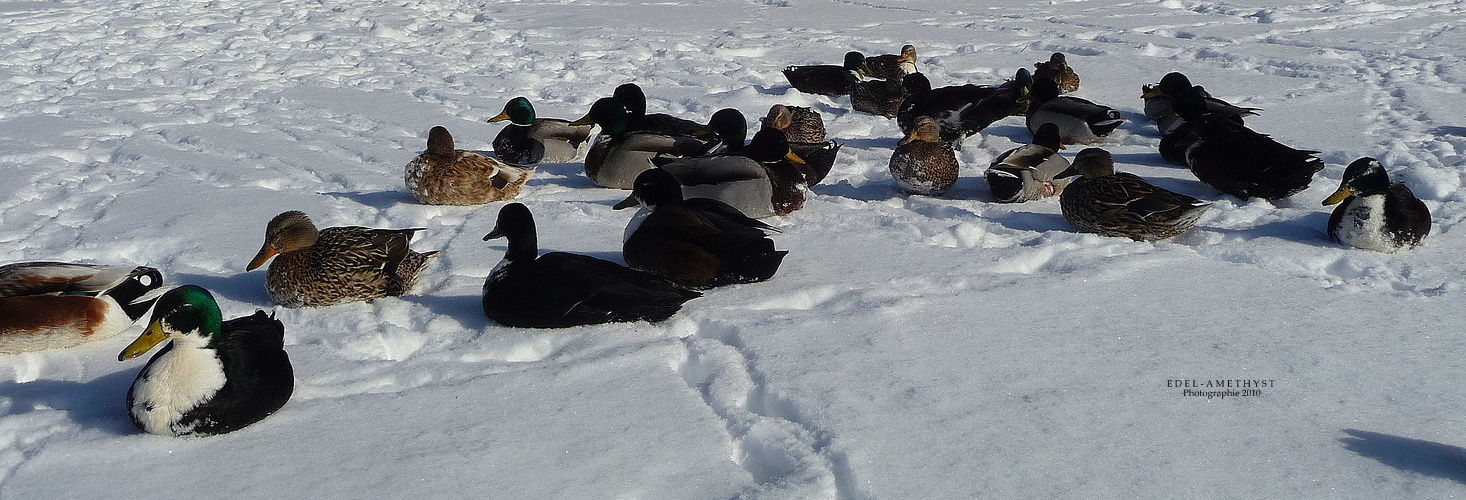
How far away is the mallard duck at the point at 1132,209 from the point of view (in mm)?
5070

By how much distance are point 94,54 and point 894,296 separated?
31.9ft

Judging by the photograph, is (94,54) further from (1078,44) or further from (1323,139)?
(1323,139)

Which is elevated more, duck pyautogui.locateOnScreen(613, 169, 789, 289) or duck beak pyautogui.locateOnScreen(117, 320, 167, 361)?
duck beak pyautogui.locateOnScreen(117, 320, 167, 361)

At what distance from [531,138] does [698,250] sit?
3.02 m

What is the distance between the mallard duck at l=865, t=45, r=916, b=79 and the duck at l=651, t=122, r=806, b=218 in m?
3.48

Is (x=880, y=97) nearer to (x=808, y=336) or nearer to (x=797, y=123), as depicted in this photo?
(x=797, y=123)

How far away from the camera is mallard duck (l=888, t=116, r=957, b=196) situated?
611cm

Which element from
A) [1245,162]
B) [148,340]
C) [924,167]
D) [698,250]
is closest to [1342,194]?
[1245,162]

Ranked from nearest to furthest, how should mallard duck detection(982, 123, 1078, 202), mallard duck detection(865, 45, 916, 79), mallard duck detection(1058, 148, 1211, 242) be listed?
mallard duck detection(1058, 148, 1211, 242) < mallard duck detection(982, 123, 1078, 202) < mallard duck detection(865, 45, 916, 79)

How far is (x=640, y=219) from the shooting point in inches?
183

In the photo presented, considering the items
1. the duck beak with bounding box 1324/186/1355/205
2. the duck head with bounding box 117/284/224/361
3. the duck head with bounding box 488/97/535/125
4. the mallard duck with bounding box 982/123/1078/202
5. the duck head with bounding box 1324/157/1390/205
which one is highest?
the duck head with bounding box 117/284/224/361

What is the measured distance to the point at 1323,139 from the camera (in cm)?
688

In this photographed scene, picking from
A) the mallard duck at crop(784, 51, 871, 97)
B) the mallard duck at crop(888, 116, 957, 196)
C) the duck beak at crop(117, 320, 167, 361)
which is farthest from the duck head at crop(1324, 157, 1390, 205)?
the duck beak at crop(117, 320, 167, 361)

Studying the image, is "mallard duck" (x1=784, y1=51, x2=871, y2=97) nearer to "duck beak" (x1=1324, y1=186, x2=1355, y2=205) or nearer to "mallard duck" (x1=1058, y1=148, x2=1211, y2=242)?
"mallard duck" (x1=1058, y1=148, x2=1211, y2=242)
